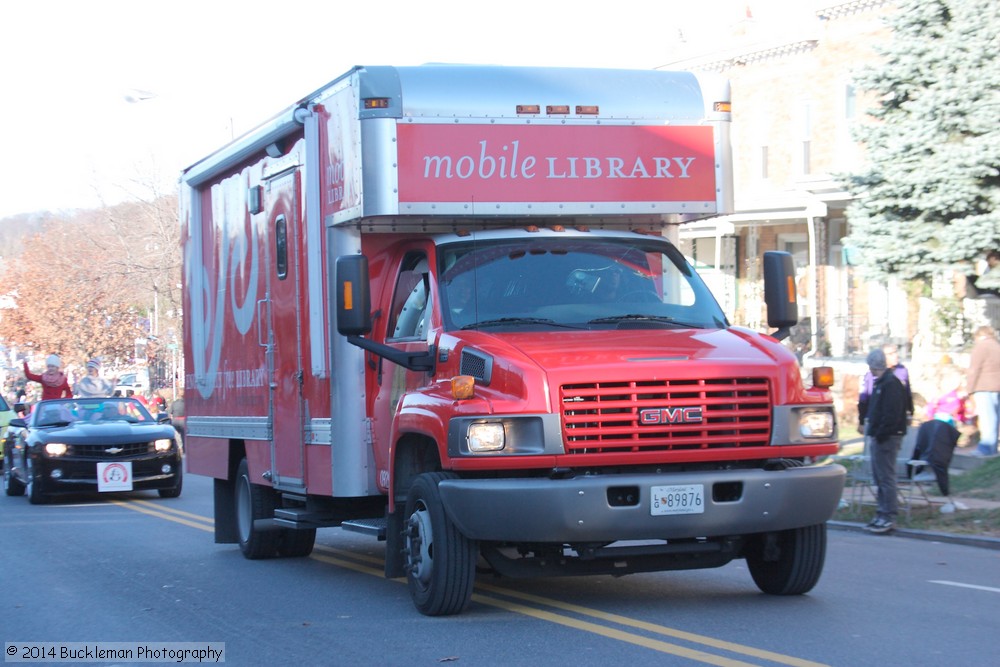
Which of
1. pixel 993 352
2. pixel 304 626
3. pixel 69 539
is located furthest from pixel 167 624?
pixel 993 352

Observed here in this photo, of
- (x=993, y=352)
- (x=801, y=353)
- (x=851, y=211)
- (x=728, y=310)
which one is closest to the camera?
(x=993, y=352)

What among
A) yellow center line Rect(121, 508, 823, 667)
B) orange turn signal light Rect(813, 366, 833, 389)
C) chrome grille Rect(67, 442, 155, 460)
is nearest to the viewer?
yellow center line Rect(121, 508, 823, 667)

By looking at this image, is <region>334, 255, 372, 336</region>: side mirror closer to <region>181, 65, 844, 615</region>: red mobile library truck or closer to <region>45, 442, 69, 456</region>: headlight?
<region>181, 65, 844, 615</region>: red mobile library truck

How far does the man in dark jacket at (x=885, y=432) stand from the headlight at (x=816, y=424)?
223 inches

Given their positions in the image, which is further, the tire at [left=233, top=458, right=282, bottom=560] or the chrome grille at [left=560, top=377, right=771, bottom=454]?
the tire at [left=233, top=458, right=282, bottom=560]

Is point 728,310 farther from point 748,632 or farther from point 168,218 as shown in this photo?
point 748,632

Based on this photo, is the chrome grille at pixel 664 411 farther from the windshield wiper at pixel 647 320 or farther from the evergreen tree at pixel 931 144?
the evergreen tree at pixel 931 144

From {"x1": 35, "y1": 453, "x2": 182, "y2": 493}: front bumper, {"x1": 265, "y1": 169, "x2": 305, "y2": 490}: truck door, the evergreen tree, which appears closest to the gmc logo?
{"x1": 265, "y1": 169, "x2": 305, "y2": 490}: truck door

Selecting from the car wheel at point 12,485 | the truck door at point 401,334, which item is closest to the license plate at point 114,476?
the car wheel at point 12,485

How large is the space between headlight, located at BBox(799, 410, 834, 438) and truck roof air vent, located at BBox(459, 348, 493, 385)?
185 cm

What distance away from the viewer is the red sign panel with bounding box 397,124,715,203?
889 cm

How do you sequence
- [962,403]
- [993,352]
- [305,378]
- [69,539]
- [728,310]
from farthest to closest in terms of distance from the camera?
[728,310], [962,403], [993,352], [69,539], [305,378]

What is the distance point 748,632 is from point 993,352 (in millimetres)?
11520

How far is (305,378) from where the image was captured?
10.1 m
